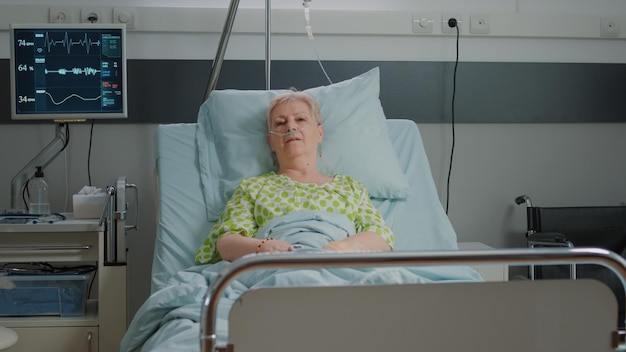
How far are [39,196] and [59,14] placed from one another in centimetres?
77

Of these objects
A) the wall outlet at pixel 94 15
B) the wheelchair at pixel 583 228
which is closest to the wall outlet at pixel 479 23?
the wheelchair at pixel 583 228

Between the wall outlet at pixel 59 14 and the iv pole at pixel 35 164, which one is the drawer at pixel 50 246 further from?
the wall outlet at pixel 59 14

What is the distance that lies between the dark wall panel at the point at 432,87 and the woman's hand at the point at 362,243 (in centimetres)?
125

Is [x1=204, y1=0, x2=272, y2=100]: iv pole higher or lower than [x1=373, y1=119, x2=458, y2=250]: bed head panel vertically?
higher

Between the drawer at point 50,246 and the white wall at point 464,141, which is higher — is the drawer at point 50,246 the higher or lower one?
the lower one

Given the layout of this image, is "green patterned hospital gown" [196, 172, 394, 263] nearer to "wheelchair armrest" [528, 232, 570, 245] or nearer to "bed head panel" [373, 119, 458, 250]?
"bed head panel" [373, 119, 458, 250]

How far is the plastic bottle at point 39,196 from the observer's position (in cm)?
305

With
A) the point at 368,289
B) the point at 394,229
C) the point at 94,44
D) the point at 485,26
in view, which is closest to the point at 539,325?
the point at 368,289

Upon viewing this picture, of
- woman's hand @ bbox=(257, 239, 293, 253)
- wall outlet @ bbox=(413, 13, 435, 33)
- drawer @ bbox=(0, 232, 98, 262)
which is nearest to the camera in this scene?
woman's hand @ bbox=(257, 239, 293, 253)

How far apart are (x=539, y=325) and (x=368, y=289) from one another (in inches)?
12.0

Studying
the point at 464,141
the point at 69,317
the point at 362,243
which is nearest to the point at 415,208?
the point at 362,243

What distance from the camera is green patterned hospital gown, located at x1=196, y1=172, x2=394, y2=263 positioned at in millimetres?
2447

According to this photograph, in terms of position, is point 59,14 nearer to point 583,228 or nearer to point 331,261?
point 583,228

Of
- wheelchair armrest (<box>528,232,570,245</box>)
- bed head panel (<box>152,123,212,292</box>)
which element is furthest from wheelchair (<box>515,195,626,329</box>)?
bed head panel (<box>152,123,212,292</box>)
